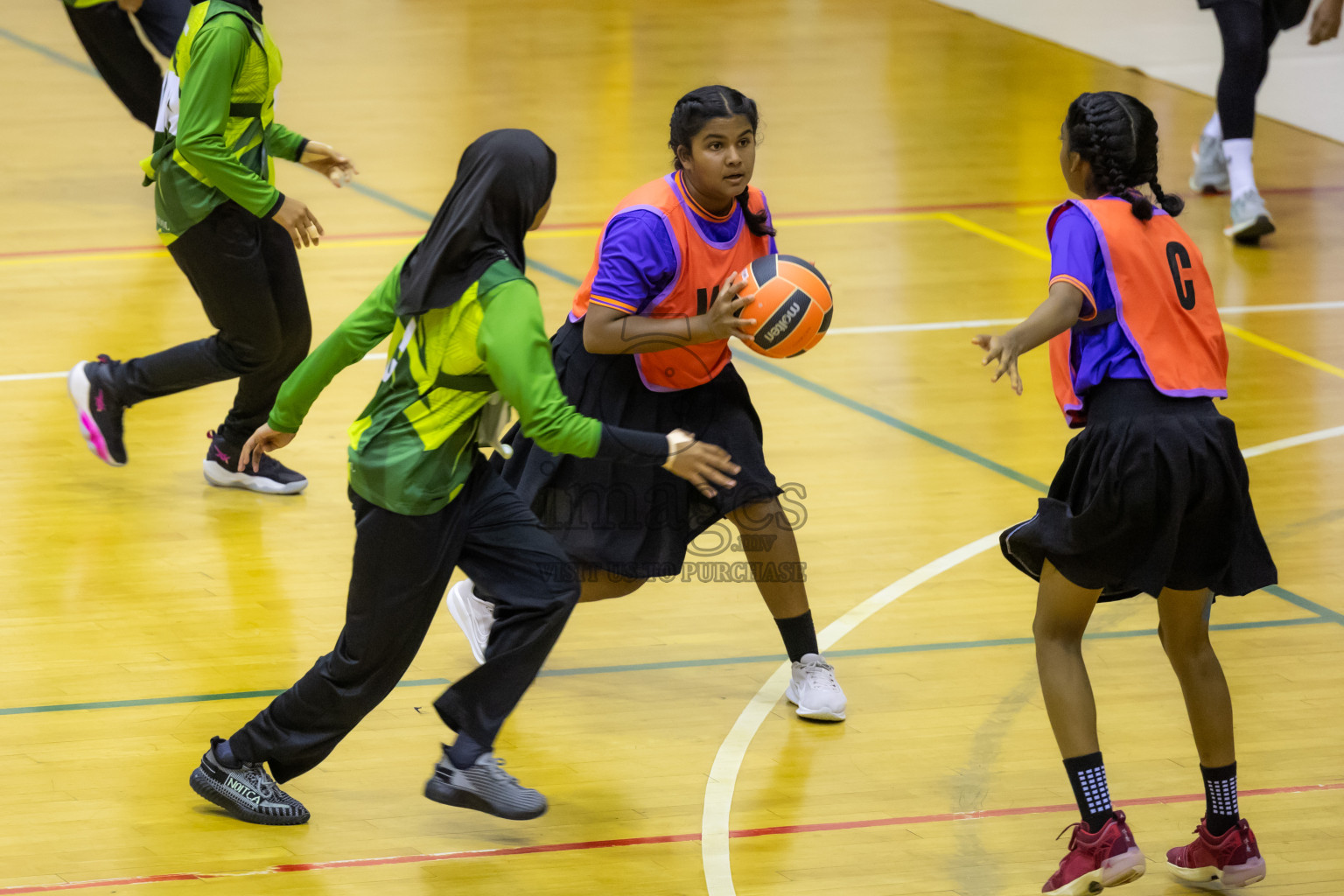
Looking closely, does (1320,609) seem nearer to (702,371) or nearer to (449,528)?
(702,371)

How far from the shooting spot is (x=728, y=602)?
530 centimetres

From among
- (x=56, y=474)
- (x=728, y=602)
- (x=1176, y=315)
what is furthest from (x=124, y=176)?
(x=1176, y=315)

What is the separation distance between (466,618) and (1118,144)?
220 centimetres

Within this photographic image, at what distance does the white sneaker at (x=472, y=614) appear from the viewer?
475 cm

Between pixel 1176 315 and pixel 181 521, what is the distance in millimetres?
3491

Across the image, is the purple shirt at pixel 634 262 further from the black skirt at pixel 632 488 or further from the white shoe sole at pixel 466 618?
the white shoe sole at pixel 466 618

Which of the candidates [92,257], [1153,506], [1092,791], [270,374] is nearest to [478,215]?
[1153,506]

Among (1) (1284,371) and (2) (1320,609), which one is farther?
(1) (1284,371)

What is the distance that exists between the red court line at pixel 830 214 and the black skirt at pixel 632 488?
4457 millimetres

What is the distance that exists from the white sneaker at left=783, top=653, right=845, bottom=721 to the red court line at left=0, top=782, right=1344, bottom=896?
486 mm

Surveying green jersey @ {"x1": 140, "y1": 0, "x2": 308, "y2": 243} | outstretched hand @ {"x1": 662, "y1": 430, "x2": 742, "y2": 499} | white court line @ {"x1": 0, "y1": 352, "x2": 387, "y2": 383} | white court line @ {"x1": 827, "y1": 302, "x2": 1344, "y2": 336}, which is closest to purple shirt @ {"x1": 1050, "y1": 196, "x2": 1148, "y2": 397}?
outstretched hand @ {"x1": 662, "y1": 430, "x2": 742, "y2": 499}

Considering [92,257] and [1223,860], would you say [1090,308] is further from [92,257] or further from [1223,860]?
[92,257]

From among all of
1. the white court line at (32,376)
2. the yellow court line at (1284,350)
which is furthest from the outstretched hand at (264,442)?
the yellow court line at (1284,350)

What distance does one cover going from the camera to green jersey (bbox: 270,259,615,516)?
11.5 feet
